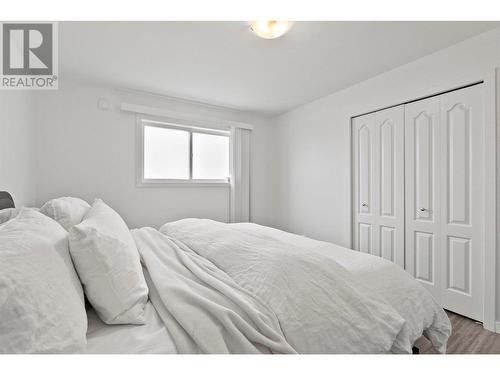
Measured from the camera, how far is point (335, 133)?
3264 millimetres

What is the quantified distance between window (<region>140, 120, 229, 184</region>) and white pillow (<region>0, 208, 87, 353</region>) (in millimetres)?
2577

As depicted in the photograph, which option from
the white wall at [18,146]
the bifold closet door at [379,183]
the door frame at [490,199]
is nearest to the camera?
the white wall at [18,146]

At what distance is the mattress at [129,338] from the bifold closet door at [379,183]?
263cm

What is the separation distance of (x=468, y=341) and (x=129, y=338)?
2388mm

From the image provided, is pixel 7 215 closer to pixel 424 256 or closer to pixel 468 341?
pixel 468 341

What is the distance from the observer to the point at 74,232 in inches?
36.3

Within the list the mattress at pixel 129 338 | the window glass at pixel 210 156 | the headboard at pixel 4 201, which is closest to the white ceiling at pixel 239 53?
the window glass at pixel 210 156

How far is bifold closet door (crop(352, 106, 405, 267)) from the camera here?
2.59 metres

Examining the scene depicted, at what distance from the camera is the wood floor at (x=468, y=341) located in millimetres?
1672

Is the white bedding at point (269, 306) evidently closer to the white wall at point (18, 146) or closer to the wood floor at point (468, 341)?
the wood floor at point (468, 341)

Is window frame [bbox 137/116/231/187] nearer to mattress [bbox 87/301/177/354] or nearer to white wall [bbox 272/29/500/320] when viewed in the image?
white wall [bbox 272/29/500/320]

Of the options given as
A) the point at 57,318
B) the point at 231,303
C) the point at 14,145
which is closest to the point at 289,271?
the point at 231,303

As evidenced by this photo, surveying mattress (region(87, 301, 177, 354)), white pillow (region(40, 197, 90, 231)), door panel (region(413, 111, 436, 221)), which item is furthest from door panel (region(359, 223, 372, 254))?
white pillow (region(40, 197, 90, 231))
